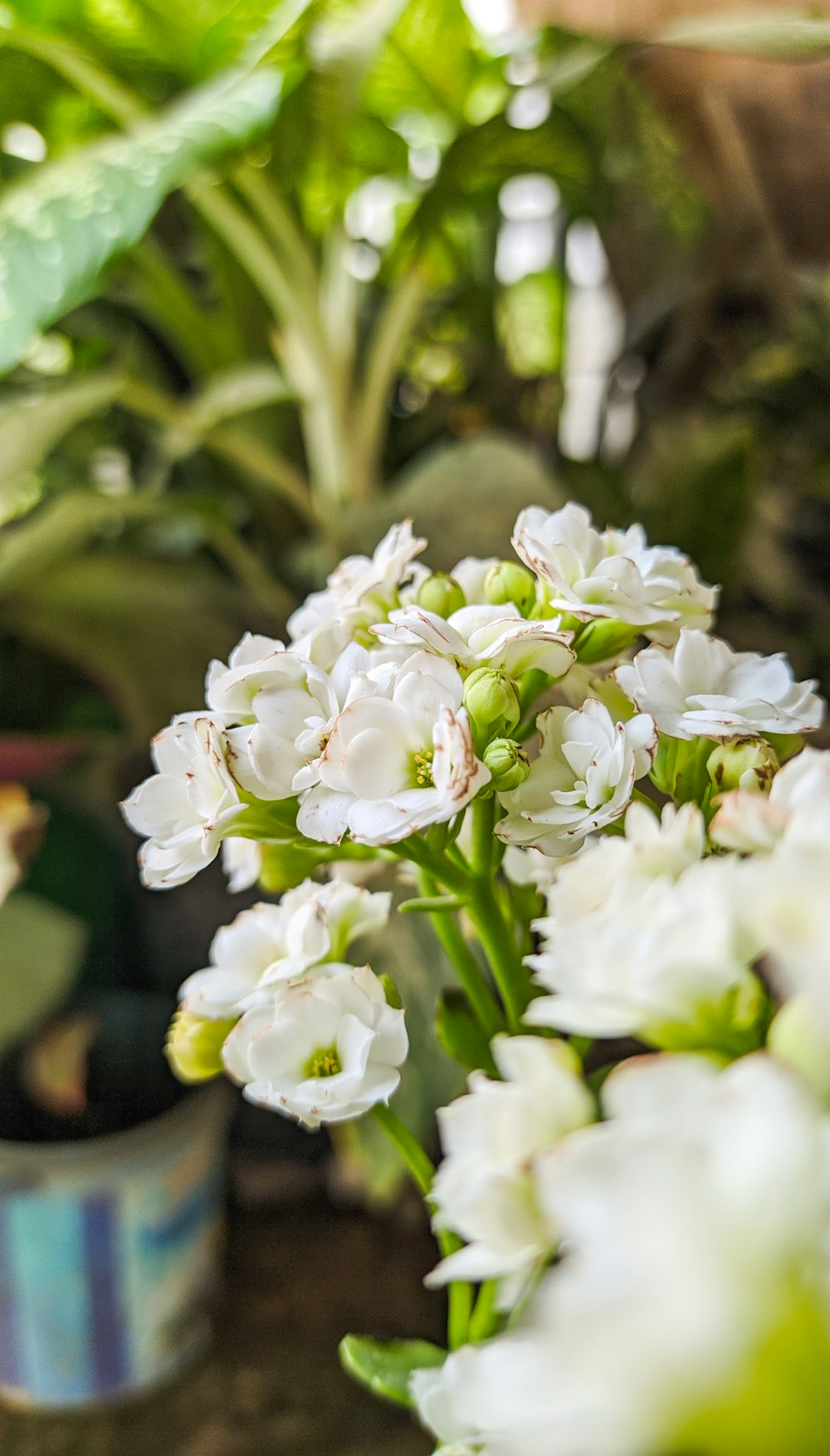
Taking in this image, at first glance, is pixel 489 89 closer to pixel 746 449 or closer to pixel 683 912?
pixel 746 449

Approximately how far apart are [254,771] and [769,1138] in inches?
5.2

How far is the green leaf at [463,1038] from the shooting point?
237 mm

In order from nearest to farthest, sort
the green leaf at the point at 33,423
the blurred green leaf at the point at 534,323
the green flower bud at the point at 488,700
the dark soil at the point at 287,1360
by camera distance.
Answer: the green flower bud at the point at 488,700 → the green leaf at the point at 33,423 → the dark soil at the point at 287,1360 → the blurred green leaf at the point at 534,323

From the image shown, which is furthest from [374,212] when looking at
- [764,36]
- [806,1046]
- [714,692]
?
[806,1046]

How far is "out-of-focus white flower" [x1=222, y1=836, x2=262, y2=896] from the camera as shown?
26 cm

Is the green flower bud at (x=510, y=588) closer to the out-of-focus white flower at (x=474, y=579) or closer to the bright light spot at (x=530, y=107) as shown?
the out-of-focus white flower at (x=474, y=579)

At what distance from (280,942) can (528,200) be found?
948 millimetres

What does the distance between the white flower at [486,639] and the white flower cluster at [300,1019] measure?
0.07 m

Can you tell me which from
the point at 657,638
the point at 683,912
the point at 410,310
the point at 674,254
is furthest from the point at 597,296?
the point at 683,912

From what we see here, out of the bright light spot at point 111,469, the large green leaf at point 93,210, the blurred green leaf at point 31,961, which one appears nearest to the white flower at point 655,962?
the large green leaf at point 93,210

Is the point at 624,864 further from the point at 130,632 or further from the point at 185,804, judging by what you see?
the point at 130,632

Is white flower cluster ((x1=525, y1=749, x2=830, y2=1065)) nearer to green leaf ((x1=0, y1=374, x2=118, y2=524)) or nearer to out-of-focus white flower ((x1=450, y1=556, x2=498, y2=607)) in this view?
out-of-focus white flower ((x1=450, y1=556, x2=498, y2=607))

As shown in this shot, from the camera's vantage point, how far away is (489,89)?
2.42 feet

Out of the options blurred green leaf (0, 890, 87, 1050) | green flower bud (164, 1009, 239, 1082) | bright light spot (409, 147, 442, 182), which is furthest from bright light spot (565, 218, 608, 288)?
green flower bud (164, 1009, 239, 1082)
